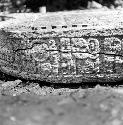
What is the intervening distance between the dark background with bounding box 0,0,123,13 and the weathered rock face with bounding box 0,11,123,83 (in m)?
3.30

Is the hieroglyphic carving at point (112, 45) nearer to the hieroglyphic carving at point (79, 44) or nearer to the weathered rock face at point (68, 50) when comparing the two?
the weathered rock face at point (68, 50)

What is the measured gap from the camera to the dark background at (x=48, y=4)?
24.7ft

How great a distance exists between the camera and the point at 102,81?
4211mm

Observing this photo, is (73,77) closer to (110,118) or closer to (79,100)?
(79,100)

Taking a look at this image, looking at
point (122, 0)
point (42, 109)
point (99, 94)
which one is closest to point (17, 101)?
point (42, 109)

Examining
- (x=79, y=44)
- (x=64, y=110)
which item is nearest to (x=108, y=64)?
(x=79, y=44)

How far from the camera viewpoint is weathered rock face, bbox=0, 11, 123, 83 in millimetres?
4023

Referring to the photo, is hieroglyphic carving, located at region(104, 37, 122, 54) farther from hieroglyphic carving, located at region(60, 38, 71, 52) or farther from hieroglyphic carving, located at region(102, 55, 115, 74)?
hieroglyphic carving, located at region(60, 38, 71, 52)

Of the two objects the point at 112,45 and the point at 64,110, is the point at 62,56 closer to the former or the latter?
the point at 112,45

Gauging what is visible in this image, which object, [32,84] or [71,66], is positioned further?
[32,84]

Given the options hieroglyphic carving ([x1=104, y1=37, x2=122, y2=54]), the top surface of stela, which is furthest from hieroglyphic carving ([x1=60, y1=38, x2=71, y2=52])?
hieroglyphic carving ([x1=104, y1=37, x2=122, y2=54])

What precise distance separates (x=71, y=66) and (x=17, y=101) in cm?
136

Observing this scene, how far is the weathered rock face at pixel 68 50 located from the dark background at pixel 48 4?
3.30 m

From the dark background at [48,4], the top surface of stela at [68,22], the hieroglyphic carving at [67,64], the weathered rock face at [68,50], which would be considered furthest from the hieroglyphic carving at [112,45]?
the dark background at [48,4]
